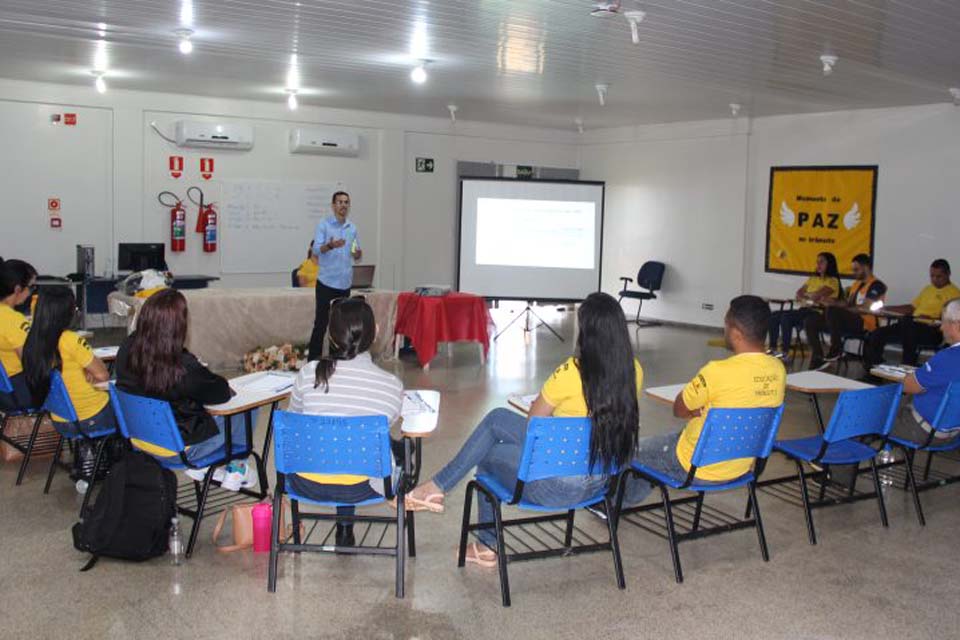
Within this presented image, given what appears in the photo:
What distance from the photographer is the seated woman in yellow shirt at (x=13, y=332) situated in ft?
14.9

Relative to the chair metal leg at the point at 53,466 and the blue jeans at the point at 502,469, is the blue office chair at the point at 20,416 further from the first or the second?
the blue jeans at the point at 502,469

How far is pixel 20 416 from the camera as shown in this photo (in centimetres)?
500

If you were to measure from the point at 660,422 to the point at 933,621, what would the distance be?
309 cm

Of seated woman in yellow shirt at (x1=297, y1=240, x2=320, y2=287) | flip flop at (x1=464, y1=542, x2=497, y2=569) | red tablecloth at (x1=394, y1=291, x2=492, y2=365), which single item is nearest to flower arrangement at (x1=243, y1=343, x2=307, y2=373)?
red tablecloth at (x1=394, y1=291, x2=492, y2=365)

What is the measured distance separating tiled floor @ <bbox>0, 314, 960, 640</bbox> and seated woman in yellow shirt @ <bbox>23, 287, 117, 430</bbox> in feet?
1.61

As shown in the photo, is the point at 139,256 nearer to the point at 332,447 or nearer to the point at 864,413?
the point at 332,447

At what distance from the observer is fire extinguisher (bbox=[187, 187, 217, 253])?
34.9 ft

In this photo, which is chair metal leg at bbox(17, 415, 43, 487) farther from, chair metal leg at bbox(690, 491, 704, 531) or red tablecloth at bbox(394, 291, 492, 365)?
red tablecloth at bbox(394, 291, 492, 365)

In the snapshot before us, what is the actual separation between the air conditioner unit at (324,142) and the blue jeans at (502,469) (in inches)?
321

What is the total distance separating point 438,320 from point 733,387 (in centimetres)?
495

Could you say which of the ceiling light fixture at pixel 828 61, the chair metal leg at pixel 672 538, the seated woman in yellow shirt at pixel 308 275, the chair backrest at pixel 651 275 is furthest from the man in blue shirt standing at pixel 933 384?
the chair backrest at pixel 651 275

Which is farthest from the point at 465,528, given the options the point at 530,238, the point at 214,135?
the point at 214,135

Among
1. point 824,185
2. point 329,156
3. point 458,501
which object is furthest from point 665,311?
point 458,501

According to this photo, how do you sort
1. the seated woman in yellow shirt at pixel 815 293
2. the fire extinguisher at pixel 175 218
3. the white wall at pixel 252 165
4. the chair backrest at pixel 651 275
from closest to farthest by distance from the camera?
the seated woman in yellow shirt at pixel 815 293
the white wall at pixel 252 165
the fire extinguisher at pixel 175 218
the chair backrest at pixel 651 275
